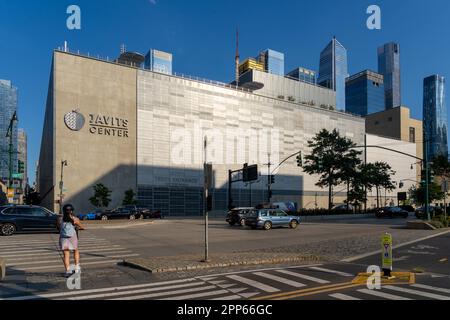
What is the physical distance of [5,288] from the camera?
28.1 feet

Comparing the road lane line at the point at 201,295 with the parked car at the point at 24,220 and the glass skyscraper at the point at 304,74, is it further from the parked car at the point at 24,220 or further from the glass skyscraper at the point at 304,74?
the glass skyscraper at the point at 304,74

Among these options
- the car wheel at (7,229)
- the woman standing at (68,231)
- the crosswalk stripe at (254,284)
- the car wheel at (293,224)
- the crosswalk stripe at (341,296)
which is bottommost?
the car wheel at (293,224)

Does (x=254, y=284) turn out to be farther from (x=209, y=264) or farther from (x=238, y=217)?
(x=238, y=217)

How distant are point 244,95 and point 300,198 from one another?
28.0m

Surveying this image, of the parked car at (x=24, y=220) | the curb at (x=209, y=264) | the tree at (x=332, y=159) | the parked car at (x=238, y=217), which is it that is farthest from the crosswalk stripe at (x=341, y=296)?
the tree at (x=332, y=159)

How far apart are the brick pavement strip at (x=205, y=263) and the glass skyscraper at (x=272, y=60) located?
437ft

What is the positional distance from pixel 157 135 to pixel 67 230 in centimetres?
5975

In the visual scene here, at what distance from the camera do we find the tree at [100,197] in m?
58.3

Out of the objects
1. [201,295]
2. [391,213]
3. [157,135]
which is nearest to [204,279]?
[201,295]

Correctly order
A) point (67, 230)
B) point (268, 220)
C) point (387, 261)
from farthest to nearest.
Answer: point (268, 220) < point (67, 230) < point (387, 261)

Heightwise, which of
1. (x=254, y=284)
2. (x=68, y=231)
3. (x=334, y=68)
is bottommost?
(x=254, y=284)

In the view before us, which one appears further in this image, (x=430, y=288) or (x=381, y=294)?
(x=430, y=288)

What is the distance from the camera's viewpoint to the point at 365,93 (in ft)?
559
